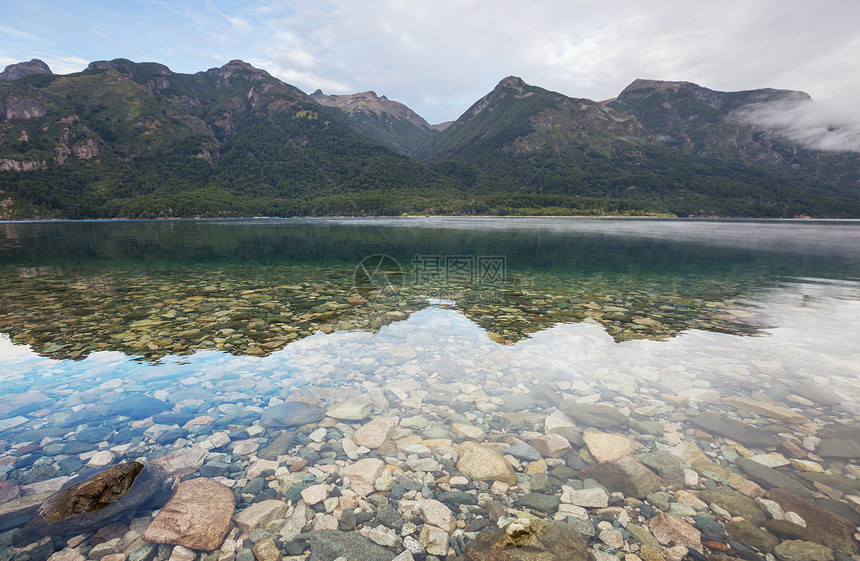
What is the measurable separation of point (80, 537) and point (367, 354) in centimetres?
707

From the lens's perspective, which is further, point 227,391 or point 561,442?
point 227,391

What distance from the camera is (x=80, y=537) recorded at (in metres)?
4.29

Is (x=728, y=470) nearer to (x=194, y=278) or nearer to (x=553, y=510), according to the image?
(x=553, y=510)

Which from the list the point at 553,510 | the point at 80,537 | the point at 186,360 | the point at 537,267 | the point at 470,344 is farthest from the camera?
the point at 537,267

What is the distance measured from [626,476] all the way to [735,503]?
4.53 ft

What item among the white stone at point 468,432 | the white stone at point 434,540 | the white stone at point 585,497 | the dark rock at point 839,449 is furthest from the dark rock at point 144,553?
the dark rock at point 839,449

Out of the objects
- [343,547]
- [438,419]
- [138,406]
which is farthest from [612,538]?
[138,406]

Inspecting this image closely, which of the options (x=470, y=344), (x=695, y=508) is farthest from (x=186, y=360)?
(x=695, y=508)

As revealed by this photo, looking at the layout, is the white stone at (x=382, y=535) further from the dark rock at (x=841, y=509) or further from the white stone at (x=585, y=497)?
the dark rock at (x=841, y=509)

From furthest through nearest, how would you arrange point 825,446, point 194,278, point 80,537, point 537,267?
point 537,267, point 194,278, point 825,446, point 80,537

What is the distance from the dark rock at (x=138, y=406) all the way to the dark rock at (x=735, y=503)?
34.0 ft

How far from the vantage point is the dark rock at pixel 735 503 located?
479 cm

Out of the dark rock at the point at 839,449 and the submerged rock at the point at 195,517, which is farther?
the dark rock at the point at 839,449

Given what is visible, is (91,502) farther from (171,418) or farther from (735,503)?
(735,503)
